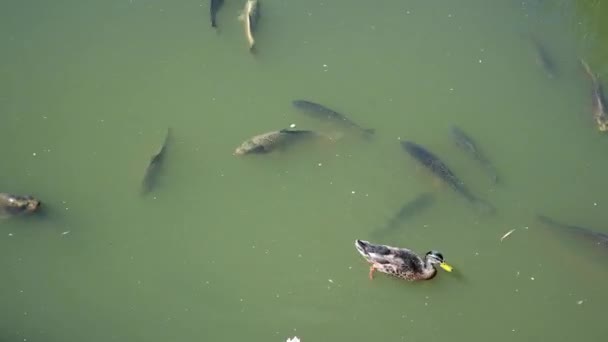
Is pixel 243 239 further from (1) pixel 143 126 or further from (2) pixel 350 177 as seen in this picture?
(1) pixel 143 126

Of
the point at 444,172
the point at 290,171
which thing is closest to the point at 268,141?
the point at 290,171

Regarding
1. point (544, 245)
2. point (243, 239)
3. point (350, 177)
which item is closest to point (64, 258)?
point (243, 239)

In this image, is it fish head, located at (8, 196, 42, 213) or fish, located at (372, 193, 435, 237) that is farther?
fish, located at (372, 193, 435, 237)

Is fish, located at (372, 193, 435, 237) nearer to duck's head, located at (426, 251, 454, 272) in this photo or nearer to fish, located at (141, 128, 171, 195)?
duck's head, located at (426, 251, 454, 272)

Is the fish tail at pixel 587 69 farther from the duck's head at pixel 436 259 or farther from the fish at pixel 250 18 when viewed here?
the fish at pixel 250 18

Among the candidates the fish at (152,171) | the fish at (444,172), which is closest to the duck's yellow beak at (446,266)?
the fish at (444,172)

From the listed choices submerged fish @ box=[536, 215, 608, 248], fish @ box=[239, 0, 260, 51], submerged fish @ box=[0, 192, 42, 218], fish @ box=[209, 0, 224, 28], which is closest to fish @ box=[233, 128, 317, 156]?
fish @ box=[239, 0, 260, 51]
